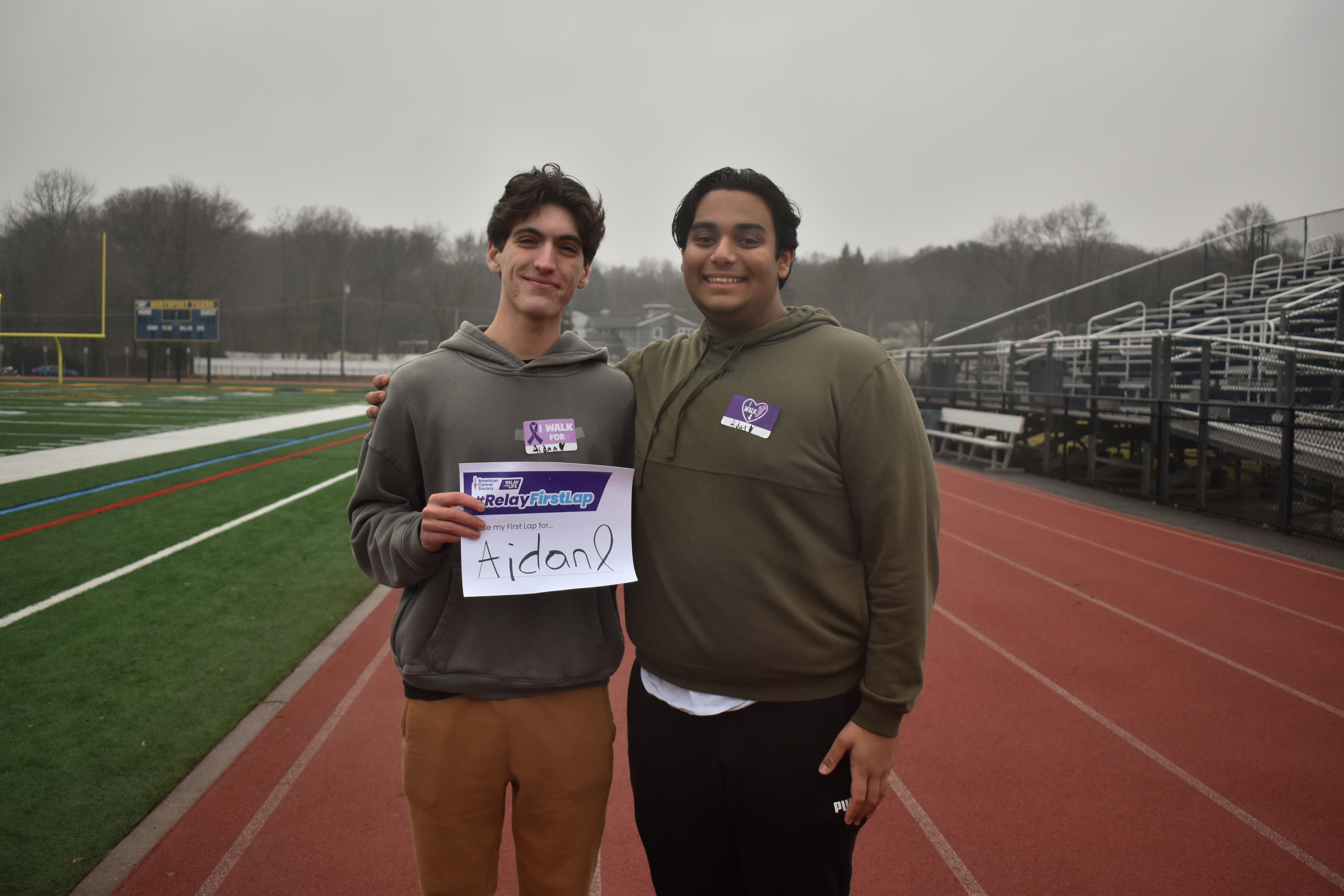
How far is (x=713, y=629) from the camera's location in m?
1.83

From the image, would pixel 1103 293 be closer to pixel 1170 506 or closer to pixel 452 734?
pixel 1170 506

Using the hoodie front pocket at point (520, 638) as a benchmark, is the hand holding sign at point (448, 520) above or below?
above

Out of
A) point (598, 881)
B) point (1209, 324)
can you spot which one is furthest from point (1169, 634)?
point (1209, 324)

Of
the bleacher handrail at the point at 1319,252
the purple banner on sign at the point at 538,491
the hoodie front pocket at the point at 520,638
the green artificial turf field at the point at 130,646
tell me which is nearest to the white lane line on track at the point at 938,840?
the hoodie front pocket at the point at 520,638

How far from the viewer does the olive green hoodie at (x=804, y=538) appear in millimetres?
1788

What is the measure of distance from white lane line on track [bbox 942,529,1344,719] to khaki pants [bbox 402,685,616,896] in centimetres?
529

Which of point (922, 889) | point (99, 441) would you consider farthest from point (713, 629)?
point (99, 441)

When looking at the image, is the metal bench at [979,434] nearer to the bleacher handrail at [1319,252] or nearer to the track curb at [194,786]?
the bleacher handrail at [1319,252]

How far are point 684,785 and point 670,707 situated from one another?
19 centimetres

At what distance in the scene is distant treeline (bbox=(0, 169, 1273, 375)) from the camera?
27.7 metres

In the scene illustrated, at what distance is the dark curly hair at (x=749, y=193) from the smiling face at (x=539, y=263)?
11.8 inches

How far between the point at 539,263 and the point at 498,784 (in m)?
1.36

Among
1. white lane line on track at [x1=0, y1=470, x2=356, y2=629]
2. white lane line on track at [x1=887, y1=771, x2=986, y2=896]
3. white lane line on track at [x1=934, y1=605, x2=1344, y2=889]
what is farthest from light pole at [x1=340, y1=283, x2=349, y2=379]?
white lane line on track at [x1=887, y1=771, x2=986, y2=896]

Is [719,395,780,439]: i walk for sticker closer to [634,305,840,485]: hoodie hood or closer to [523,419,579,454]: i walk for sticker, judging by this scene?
[634,305,840,485]: hoodie hood
